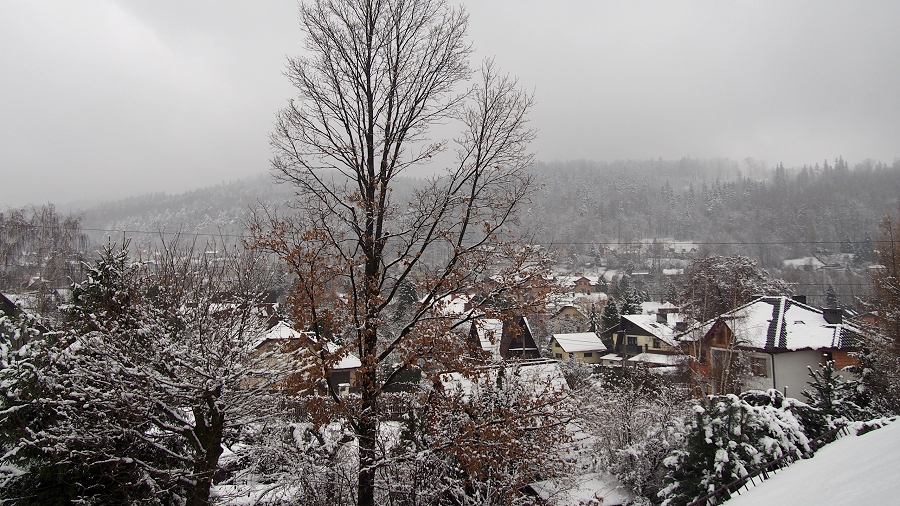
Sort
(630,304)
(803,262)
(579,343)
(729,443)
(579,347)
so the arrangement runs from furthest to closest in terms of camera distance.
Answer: (803,262) < (630,304) < (579,343) < (579,347) < (729,443)

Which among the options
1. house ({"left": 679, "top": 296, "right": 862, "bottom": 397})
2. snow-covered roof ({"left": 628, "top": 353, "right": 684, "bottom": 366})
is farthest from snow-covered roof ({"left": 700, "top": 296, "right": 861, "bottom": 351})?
snow-covered roof ({"left": 628, "top": 353, "right": 684, "bottom": 366})

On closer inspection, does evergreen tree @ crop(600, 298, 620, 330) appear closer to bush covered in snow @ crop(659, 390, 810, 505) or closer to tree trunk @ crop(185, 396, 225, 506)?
bush covered in snow @ crop(659, 390, 810, 505)

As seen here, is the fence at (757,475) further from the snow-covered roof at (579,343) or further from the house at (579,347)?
the house at (579,347)

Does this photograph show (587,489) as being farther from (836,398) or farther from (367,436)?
(367,436)

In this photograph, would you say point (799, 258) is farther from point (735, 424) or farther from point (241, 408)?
point (241, 408)

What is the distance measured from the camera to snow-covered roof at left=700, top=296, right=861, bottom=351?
23.7 meters

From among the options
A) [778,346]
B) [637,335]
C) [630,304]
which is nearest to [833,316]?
[778,346]

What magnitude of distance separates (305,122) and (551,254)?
14.4 feet

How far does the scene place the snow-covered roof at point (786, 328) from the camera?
23734 millimetres

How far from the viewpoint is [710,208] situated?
133 meters

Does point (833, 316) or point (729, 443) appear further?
point (833, 316)

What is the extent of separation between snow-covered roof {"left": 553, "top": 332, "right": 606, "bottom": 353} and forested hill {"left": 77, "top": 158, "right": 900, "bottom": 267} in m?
33.7

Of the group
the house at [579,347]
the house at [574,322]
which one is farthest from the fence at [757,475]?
the house at [574,322]

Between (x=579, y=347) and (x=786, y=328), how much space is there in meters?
18.9
